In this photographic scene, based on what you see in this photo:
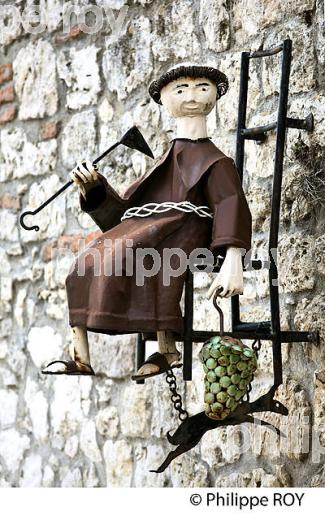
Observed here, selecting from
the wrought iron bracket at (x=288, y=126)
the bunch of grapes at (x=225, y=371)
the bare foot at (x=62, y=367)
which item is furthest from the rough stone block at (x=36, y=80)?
the bunch of grapes at (x=225, y=371)

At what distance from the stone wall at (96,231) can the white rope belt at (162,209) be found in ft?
1.42

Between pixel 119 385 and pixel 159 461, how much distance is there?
0.91ft

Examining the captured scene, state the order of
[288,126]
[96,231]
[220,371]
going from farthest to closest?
[96,231]
[288,126]
[220,371]

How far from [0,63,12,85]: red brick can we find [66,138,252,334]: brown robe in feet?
5.06

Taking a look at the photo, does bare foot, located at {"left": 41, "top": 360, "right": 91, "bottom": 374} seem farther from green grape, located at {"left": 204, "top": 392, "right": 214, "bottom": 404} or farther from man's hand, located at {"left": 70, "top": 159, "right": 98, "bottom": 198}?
man's hand, located at {"left": 70, "top": 159, "right": 98, "bottom": 198}

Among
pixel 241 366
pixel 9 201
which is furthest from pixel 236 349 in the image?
pixel 9 201

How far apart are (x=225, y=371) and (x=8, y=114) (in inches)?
73.6

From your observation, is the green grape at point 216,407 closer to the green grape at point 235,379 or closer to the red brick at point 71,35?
the green grape at point 235,379

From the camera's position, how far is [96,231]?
9.84ft

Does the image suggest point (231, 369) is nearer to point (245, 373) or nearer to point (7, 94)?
point (245, 373)

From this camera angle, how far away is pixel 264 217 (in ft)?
8.08

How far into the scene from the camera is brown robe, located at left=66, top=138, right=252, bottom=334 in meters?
1.90

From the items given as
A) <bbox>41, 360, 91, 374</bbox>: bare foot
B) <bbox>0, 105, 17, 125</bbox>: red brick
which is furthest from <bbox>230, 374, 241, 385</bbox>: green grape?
<bbox>0, 105, 17, 125</bbox>: red brick
